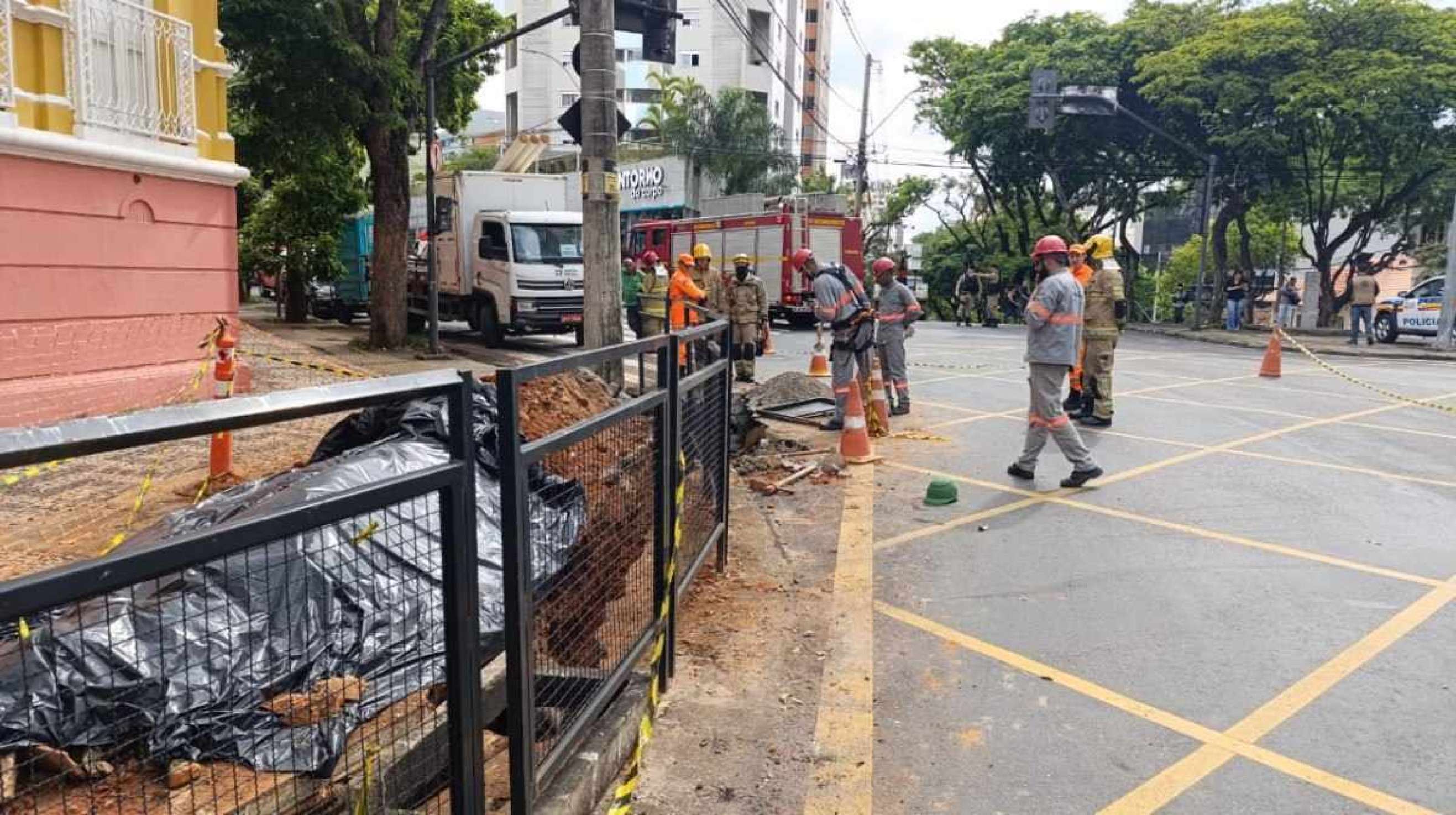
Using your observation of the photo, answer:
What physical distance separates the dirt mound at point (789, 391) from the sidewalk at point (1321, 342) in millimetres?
14076

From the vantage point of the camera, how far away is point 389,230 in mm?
16734

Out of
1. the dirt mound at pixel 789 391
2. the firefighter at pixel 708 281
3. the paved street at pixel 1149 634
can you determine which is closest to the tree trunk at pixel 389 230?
the firefighter at pixel 708 281

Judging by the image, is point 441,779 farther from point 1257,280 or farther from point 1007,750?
point 1257,280

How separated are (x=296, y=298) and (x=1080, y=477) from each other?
22.5 m

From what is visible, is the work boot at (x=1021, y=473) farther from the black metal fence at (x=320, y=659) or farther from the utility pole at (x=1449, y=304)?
the utility pole at (x=1449, y=304)

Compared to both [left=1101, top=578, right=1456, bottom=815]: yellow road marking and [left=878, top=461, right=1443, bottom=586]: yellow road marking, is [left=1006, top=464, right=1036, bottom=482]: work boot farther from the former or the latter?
[left=1101, top=578, right=1456, bottom=815]: yellow road marking

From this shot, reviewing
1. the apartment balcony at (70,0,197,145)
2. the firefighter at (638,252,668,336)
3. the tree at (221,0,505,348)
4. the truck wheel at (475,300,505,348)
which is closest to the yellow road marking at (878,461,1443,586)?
the firefighter at (638,252,668,336)

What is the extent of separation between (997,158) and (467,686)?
115 ft

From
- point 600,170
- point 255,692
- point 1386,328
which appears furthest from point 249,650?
point 1386,328

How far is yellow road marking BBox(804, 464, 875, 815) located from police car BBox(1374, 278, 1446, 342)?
21.8 metres

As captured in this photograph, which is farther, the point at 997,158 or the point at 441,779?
the point at 997,158

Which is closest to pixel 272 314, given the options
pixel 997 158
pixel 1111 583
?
pixel 997 158

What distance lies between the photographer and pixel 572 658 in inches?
135

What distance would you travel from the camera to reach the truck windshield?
59.8 ft
